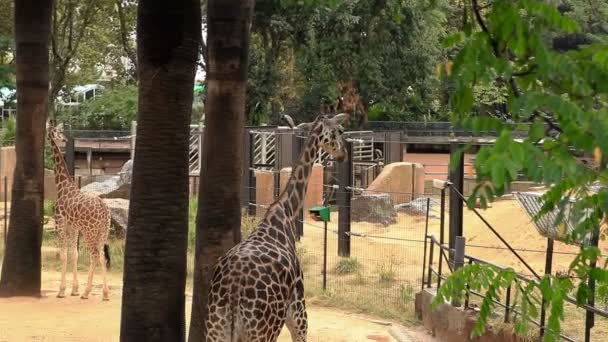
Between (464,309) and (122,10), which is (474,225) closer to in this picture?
(464,309)

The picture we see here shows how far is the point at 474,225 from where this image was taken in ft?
67.4

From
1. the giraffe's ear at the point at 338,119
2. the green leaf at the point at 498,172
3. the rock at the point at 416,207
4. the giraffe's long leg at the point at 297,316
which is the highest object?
the giraffe's ear at the point at 338,119

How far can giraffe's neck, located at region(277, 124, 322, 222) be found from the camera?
29.6 feet

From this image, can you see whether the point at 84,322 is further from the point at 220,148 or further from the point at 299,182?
the point at 299,182

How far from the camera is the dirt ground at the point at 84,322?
11266 mm

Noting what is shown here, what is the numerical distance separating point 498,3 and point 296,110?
33089 millimetres

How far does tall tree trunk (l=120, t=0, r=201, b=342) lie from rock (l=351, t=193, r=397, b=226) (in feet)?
42.6

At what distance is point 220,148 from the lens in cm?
944

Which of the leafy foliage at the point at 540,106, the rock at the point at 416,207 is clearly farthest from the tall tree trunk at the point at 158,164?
the rock at the point at 416,207

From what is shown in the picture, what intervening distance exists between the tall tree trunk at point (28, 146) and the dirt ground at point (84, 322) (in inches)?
15.0

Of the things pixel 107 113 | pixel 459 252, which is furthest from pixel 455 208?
pixel 107 113

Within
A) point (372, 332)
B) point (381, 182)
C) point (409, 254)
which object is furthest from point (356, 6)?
point (372, 332)

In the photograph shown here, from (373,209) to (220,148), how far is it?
12182 millimetres

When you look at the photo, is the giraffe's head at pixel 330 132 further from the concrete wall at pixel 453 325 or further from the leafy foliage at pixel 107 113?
the leafy foliage at pixel 107 113
